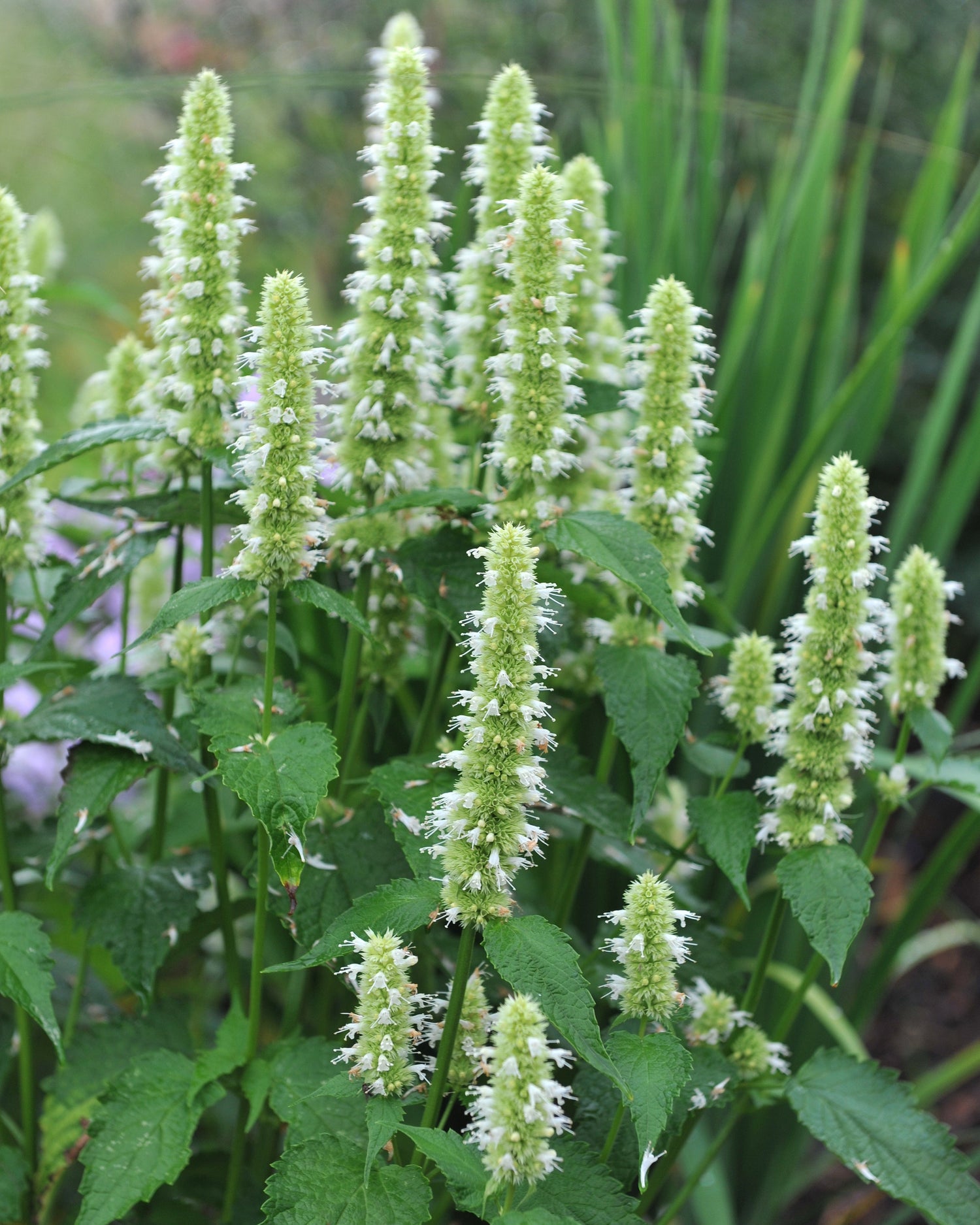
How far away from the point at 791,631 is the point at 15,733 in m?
1.13

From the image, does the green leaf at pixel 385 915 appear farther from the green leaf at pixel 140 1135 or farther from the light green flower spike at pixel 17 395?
the light green flower spike at pixel 17 395

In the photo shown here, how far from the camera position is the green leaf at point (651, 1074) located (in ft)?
4.11

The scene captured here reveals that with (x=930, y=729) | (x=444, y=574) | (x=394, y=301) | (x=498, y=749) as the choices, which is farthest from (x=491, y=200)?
(x=930, y=729)

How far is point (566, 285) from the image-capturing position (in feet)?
6.22

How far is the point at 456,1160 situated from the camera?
4.05ft

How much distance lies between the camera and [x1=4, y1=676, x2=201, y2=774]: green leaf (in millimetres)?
1645

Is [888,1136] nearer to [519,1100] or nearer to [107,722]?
[519,1100]

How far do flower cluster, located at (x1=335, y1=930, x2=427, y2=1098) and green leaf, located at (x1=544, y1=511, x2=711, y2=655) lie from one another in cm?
51

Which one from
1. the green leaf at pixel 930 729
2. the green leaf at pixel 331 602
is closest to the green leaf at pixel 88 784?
the green leaf at pixel 331 602

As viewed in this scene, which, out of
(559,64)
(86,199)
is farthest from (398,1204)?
(86,199)

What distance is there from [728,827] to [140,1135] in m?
0.88

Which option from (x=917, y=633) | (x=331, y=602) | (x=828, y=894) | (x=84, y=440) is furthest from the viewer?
(x=917, y=633)

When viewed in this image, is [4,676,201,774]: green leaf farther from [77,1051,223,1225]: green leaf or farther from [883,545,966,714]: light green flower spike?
[883,545,966,714]: light green flower spike

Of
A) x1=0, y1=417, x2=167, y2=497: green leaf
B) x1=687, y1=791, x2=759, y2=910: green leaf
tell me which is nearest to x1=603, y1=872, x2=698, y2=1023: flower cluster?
x1=687, y1=791, x2=759, y2=910: green leaf
